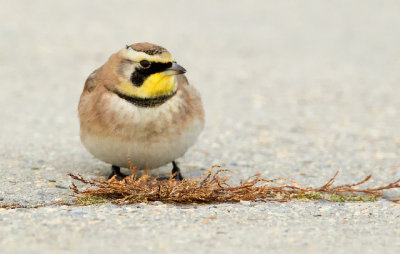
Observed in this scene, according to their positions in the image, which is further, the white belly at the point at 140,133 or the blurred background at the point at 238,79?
the blurred background at the point at 238,79

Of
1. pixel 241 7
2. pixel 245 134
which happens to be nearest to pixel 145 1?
pixel 241 7

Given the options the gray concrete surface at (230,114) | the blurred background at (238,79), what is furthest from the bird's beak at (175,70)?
the blurred background at (238,79)

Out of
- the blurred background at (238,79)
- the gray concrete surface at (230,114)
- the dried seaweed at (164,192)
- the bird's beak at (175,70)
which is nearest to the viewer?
the gray concrete surface at (230,114)

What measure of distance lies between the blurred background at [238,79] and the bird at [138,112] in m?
0.54

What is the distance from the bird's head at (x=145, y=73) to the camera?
502cm

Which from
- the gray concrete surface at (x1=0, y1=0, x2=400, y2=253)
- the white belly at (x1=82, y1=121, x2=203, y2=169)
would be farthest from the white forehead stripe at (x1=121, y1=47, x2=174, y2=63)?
the gray concrete surface at (x1=0, y1=0, x2=400, y2=253)

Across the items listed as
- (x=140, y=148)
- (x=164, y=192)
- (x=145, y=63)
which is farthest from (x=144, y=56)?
(x=164, y=192)

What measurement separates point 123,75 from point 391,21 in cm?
978

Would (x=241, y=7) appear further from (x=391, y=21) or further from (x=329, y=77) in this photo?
(x=329, y=77)

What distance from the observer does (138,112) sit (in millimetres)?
5129

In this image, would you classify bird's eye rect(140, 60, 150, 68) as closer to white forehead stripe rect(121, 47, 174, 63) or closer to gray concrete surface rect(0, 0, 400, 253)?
white forehead stripe rect(121, 47, 174, 63)

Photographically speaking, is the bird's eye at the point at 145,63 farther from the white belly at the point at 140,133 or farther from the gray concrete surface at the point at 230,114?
the gray concrete surface at the point at 230,114

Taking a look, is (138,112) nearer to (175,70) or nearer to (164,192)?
(175,70)

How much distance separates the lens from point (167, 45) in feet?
38.4
